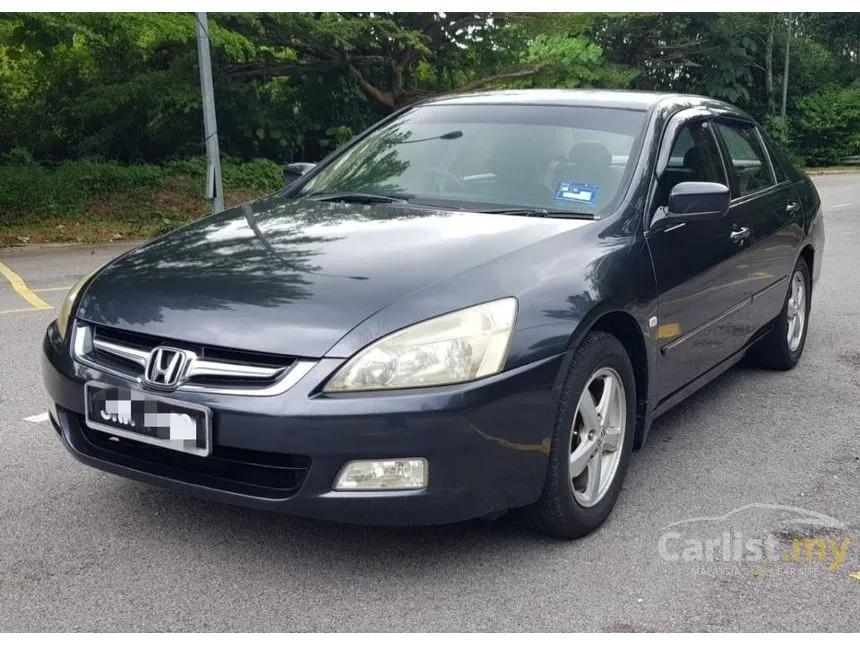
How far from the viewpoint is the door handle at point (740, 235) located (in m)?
4.51

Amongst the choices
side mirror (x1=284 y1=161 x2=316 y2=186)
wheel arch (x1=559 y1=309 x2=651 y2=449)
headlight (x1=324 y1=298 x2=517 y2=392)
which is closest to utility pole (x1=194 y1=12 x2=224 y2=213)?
side mirror (x1=284 y1=161 x2=316 y2=186)

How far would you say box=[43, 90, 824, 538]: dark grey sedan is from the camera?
2.85 m

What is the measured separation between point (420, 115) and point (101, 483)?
2.20 m

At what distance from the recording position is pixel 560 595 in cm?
300

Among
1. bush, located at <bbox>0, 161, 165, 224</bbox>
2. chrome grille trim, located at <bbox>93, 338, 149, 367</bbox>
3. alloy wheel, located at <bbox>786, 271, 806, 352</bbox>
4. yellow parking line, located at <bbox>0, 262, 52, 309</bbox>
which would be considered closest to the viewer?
chrome grille trim, located at <bbox>93, 338, 149, 367</bbox>

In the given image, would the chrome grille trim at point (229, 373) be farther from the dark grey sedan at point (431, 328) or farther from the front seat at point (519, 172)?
the front seat at point (519, 172)

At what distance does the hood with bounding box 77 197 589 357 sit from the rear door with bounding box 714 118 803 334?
1.49 meters

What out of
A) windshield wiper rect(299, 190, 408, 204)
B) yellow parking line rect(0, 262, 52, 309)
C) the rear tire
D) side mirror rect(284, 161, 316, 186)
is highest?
windshield wiper rect(299, 190, 408, 204)

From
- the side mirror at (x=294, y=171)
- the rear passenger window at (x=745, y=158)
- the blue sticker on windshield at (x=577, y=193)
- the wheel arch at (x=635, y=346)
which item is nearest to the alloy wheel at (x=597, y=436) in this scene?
the wheel arch at (x=635, y=346)

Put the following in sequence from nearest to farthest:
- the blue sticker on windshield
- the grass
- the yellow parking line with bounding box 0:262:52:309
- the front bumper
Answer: the front bumper → the blue sticker on windshield → the yellow parking line with bounding box 0:262:52:309 → the grass

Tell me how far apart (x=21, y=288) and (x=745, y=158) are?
6.47 m

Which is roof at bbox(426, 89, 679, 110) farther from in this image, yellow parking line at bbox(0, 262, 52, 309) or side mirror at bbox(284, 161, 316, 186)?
yellow parking line at bbox(0, 262, 52, 309)

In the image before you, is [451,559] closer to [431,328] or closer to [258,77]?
[431,328]

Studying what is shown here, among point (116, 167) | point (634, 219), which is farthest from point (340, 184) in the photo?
point (116, 167)
